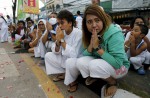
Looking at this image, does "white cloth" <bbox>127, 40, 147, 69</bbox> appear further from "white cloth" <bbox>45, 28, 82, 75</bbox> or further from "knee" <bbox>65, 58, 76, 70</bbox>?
"knee" <bbox>65, 58, 76, 70</bbox>

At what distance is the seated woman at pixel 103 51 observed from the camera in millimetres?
2709

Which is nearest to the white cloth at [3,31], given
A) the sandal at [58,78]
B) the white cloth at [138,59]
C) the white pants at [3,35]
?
the white pants at [3,35]

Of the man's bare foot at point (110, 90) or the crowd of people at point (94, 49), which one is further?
the man's bare foot at point (110, 90)

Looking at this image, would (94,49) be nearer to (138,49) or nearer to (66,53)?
(66,53)

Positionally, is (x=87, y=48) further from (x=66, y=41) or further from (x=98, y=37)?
(x=66, y=41)

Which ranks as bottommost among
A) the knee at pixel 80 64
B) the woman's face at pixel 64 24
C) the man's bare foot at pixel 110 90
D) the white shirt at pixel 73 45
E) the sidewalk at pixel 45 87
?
the sidewalk at pixel 45 87

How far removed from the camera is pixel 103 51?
2727 millimetres

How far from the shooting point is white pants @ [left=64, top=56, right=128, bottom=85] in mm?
2686

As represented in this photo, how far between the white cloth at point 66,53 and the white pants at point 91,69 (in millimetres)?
198

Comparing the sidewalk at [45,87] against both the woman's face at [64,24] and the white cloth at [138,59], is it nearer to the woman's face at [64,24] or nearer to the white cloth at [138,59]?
the white cloth at [138,59]

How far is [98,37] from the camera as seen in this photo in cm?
285

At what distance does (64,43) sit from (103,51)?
2.95 feet

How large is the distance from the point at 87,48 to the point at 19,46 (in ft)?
20.5

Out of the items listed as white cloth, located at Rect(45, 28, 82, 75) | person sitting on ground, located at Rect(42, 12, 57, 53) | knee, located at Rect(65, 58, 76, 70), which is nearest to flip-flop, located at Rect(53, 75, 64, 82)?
white cloth, located at Rect(45, 28, 82, 75)
